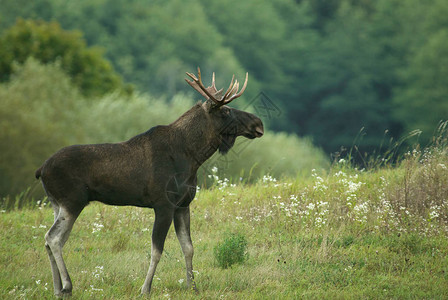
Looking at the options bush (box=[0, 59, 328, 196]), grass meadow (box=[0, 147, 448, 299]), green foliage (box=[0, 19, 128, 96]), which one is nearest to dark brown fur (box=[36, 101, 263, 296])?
grass meadow (box=[0, 147, 448, 299])

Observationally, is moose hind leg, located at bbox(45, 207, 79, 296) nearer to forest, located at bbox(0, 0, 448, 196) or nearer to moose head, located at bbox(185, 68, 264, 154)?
moose head, located at bbox(185, 68, 264, 154)

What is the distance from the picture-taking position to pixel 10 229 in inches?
388

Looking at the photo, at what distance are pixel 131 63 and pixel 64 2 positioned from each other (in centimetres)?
805

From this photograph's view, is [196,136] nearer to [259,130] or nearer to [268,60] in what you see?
[259,130]

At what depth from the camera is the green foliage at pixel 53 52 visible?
26922 millimetres

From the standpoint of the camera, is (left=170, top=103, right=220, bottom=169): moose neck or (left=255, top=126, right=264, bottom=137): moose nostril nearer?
(left=170, top=103, right=220, bottom=169): moose neck

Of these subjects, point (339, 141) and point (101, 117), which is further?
point (339, 141)

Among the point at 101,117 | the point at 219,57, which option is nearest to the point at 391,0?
the point at 219,57

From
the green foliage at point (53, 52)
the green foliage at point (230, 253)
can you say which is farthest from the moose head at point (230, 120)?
the green foliage at point (53, 52)

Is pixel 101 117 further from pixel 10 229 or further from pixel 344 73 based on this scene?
pixel 344 73

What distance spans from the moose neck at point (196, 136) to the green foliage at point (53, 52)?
21048 millimetres

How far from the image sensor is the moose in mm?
6500

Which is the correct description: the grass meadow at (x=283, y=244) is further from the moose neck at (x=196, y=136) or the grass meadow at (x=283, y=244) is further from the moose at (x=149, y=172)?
the moose neck at (x=196, y=136)

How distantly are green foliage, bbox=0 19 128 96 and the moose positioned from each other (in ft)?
68.9
